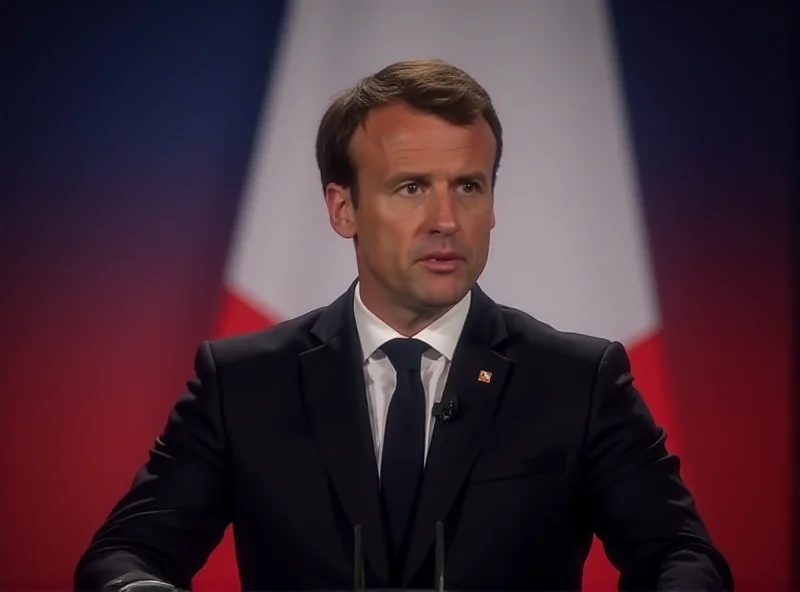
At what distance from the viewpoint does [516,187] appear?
300 centimetres

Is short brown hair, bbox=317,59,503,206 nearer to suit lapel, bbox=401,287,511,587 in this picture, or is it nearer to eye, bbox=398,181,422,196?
eye, bbox=398,181,422,196

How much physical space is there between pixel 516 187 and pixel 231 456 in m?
1.16

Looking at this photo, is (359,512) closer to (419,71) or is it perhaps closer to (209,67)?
(419,71)

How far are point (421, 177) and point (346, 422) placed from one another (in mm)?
547

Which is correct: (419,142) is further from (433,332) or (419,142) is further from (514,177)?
(514,177)

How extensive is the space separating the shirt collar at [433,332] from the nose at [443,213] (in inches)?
8.0

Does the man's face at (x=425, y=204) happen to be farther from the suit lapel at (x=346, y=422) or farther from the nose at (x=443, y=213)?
the suit lapel at (x=346, y=422)

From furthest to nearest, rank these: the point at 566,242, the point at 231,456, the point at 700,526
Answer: the point at 566,242 → the point at 231,456 → the point at 700,526

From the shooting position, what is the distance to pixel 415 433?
226 cm

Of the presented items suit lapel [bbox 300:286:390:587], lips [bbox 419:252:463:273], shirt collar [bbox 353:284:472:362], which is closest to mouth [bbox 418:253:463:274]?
lips [bbox 419:252:463:273]

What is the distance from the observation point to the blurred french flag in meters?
2.99

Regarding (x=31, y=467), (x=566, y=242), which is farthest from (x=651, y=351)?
(x=31, y=467)

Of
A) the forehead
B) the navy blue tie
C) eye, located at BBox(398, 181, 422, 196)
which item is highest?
the forehead

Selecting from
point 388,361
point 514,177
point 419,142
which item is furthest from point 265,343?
point 514,177
